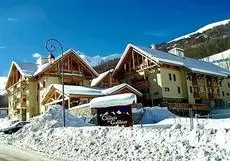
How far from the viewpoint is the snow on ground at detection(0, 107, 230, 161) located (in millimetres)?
13062

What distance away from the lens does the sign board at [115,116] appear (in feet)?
66.6

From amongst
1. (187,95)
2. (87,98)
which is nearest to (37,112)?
(87,98)

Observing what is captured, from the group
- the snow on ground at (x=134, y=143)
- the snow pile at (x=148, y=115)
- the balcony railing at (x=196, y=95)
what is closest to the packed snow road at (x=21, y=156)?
the snow on ground at (x=134, y=143)

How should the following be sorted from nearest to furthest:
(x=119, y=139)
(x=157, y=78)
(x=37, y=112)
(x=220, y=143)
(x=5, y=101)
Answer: (x=220, y=143) < (x=119, y=139) < (x=157, y=78) < (x=37, y=112) < (x=5, y=101)

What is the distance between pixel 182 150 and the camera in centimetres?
1343

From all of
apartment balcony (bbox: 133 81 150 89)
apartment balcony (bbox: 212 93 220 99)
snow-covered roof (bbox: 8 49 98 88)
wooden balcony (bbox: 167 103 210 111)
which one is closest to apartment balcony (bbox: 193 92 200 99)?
wooden balcony (bbox: 167 103 210 111)

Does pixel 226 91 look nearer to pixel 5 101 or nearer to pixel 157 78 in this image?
pixel 157 78

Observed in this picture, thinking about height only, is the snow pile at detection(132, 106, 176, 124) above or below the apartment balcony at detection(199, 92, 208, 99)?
below

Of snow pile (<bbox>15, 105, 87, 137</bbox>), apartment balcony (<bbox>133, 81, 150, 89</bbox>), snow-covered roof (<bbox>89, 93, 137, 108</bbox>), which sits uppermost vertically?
apartment balcony (<bbox>133, 81, 150, 89</bbox>)

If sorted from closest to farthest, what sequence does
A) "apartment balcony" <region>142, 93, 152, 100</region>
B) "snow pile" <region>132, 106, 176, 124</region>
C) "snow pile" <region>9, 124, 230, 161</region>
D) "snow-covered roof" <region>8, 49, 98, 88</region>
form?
"snow pile" <region>9, 124, 230, 161</region>
"snow pile" <region>132, 106, 176, 124</region>
"apartment balcony" <region>142, 93, 152, 100</region>
"snow-covered roof" <region>8, 49, 98, 88</region>

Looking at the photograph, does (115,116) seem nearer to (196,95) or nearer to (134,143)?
(134,143)

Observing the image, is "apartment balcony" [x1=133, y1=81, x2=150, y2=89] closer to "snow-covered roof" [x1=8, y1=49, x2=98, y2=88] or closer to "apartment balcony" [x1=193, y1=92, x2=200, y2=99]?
"snow-covered roof" [x1=8, y1=49, x2=98, y2=88]

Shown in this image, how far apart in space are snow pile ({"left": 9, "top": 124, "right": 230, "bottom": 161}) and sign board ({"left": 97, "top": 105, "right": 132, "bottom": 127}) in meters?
2.05

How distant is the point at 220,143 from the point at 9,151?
1114 cm
